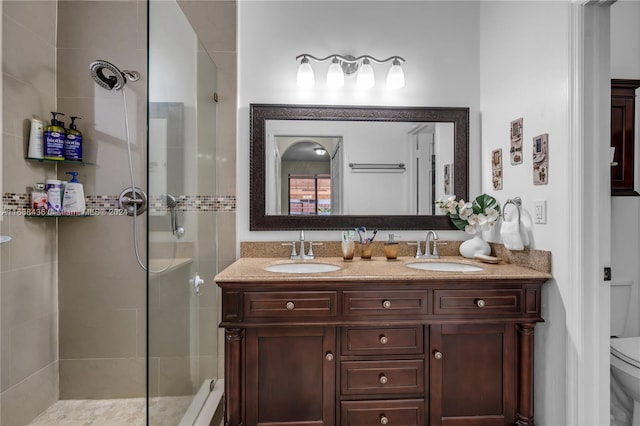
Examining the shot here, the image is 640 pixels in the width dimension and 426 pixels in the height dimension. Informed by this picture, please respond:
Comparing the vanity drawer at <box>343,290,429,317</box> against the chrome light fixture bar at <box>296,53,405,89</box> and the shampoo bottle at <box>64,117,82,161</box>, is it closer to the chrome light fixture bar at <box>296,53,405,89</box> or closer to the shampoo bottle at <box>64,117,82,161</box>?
the chrome light fixture bar at <box>296,53,405,89</box>

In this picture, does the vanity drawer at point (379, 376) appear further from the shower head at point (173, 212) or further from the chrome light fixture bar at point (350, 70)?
the chrome light fixture bar at point (350, 70)

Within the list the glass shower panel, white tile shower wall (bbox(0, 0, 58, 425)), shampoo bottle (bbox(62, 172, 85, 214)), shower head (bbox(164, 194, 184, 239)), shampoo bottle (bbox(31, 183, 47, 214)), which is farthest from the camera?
shampoo bottle (bbox(62, 172, 85, 214))

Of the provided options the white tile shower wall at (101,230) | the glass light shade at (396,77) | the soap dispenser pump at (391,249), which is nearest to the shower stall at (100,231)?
the white tile shower wall at (101,230)

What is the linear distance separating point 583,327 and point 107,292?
2.44m

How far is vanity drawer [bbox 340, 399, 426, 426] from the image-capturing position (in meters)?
1.52

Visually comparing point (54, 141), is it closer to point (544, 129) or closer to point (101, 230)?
point (101, 230)

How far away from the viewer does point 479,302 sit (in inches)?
60.5

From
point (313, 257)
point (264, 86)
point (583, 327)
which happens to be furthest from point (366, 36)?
point (583, 327)

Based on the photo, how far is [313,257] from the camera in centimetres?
202

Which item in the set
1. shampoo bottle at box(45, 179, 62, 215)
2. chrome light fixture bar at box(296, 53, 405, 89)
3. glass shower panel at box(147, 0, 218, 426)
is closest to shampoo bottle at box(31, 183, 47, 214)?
shampoo bottle at box(45, 179, 62, 215)

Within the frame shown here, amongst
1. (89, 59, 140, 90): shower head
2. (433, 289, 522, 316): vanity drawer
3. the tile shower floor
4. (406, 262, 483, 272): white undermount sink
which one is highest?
(89, 59, 140, 90): shower head

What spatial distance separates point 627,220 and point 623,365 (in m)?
0.88

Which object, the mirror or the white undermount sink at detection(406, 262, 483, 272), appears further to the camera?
the mirror

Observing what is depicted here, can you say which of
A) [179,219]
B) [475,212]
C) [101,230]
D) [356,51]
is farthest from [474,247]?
[101,230]
